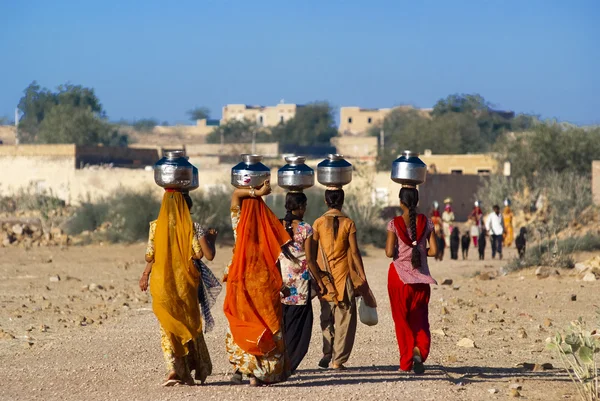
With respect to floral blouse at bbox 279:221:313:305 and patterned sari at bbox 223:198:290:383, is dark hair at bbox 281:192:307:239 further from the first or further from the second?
patterned sari at bbox 223:198:290:383

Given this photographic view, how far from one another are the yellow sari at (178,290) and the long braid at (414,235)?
178cm

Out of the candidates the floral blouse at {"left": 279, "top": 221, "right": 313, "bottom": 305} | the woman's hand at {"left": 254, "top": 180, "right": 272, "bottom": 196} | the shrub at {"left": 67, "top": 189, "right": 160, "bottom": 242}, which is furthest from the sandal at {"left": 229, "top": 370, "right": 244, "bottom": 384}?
the shrub at {"left": 67, "top": 189, "right": 160, "bottom": 242}

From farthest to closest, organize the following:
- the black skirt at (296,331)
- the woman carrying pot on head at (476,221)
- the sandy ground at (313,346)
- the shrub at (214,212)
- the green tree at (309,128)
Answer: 1. the green tree at (309,128)
2. the shrub at (214,212)
3. the woman carrying pot on head at (476,221)
4. the black skirt at (296,331)
5. the sandy ground at (313,346)

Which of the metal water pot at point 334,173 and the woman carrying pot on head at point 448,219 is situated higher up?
the metal water pot at point 334,173

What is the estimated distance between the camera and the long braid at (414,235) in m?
8.77

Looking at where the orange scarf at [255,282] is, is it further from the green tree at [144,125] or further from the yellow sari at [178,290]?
the green tree at [144,125]

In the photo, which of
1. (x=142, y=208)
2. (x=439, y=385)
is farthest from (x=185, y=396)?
(x=142, y=208)

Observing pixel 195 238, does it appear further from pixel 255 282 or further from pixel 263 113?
pixel 263 113

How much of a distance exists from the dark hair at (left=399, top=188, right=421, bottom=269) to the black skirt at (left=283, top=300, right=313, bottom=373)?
0.99 m

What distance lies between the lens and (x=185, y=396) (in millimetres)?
7598

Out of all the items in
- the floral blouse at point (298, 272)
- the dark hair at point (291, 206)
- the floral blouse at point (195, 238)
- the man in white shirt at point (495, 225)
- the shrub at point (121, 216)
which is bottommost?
the shrub at point (121, 216)

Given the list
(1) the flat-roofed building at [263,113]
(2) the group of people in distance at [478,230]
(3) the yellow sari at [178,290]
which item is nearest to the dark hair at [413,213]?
(3) the yellow sari at [178,290]

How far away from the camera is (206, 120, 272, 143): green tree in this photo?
262ft

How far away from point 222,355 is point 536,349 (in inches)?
124
